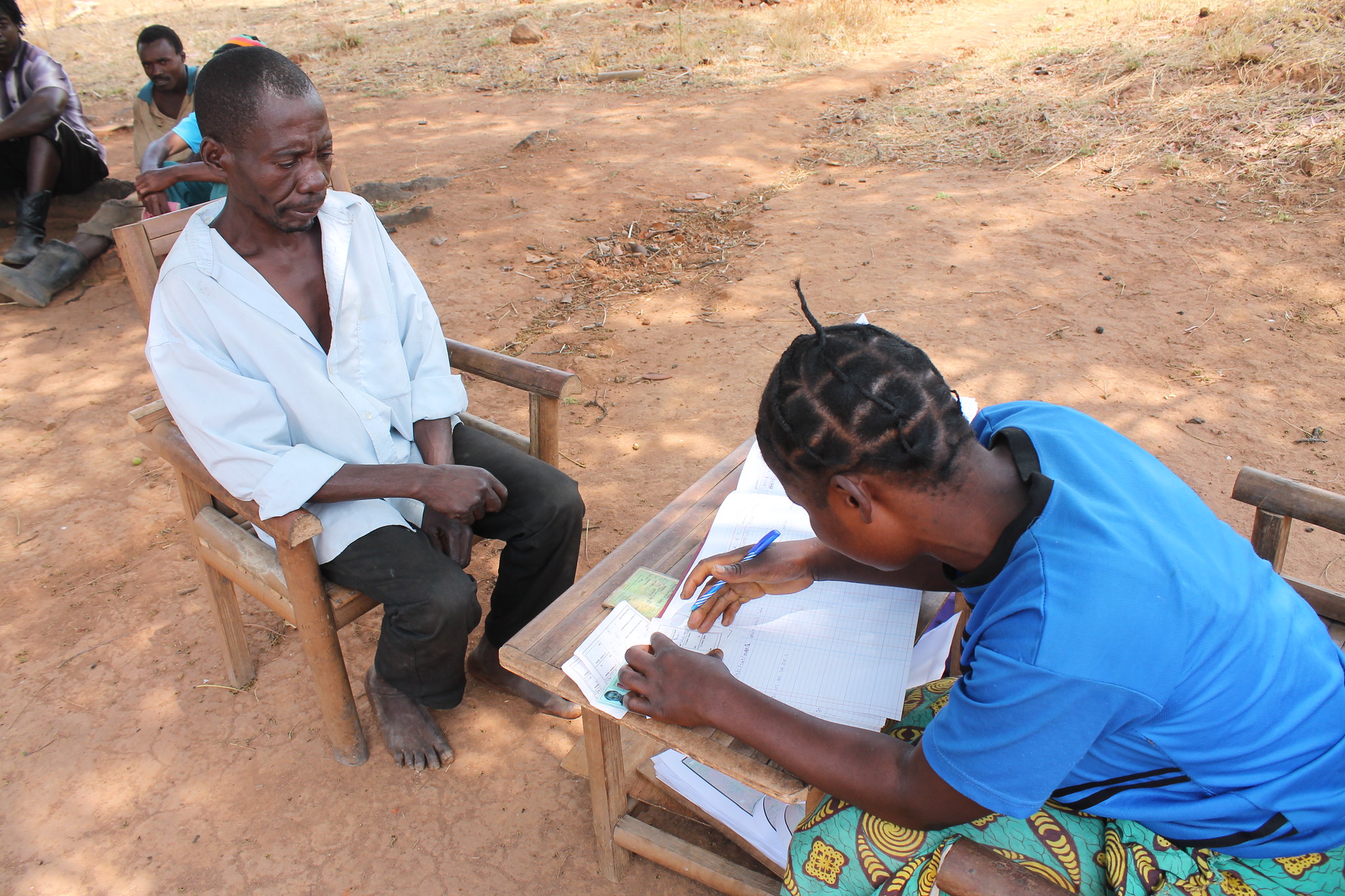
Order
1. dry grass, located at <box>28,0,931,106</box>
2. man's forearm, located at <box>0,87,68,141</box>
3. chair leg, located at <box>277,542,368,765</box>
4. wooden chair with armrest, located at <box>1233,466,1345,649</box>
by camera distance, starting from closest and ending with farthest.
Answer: wooden chair with armrest, located at <box>1233,466,1345,649</box> → chair leg, located at <box>277,542,368,765</box> → man's forearm, located at <box>0,87,68,141</box> → dry grass, located at <box>28,0,931,106</box>

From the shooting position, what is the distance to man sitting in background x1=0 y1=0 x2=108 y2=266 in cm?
503

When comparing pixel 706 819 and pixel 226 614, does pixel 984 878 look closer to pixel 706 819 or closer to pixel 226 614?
pixel 706 819

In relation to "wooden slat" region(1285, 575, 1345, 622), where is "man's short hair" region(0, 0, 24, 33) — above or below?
above

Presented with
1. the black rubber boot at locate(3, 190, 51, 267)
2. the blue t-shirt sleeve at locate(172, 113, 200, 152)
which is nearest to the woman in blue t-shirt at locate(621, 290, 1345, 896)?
the blue t-shirt sleeve at locate(172, 113, 200, 152)

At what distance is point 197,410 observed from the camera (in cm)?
198

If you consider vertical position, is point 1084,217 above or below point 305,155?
below

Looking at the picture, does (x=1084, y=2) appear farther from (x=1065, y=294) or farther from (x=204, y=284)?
(x=204, y=284)

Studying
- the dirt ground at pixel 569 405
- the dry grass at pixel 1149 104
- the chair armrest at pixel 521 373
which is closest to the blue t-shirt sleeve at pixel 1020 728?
the dirt ground at pixel 569 405

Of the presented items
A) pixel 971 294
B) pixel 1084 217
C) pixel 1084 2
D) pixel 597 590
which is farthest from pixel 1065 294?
pixel 1084 2

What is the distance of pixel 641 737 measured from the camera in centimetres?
226

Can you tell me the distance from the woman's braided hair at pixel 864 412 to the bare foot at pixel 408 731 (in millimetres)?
1605

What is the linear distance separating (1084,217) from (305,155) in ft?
16.1

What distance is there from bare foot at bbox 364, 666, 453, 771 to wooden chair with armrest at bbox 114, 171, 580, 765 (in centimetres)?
9

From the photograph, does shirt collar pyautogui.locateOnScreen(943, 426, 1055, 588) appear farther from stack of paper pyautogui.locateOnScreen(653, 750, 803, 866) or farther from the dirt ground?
the dirt ground
